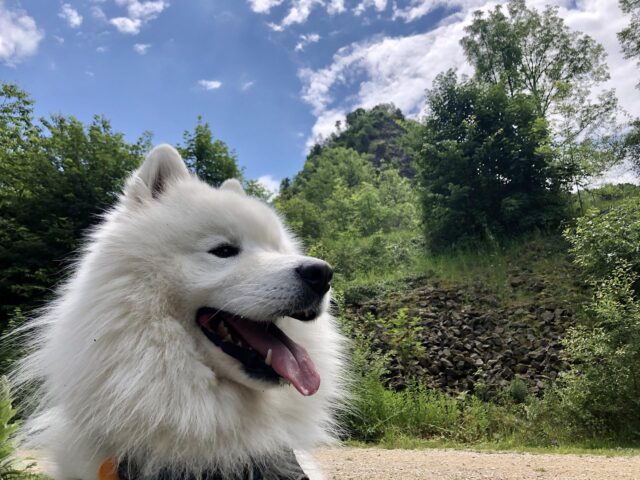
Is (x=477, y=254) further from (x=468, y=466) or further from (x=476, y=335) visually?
(x=468, y=466)

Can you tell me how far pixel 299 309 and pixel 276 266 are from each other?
18 cm

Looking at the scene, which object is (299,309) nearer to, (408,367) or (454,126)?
(408,367)

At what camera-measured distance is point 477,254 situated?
15352mm

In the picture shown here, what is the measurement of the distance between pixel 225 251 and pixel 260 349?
1.30 feet

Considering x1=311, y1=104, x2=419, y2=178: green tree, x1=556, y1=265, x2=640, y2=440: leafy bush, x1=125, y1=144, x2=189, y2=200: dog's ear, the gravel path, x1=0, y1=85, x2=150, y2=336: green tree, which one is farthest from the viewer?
x1=311, y1=104, x2=419, y2=178: green tree

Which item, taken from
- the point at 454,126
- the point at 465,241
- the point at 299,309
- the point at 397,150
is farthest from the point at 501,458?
the point at 397,150

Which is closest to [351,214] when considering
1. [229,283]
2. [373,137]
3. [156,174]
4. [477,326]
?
[477,326]

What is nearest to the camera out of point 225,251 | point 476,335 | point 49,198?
point 225,251

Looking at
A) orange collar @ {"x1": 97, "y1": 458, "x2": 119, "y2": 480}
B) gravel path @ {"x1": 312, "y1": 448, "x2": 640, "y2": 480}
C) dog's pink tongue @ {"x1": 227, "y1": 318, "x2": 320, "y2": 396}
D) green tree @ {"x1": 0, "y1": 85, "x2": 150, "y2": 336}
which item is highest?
green tree @ {"x1": 0, "y1": 85, "x2": 150, "y2": 336}

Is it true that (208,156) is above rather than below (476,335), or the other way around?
above

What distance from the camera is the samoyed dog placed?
1400 millimetres

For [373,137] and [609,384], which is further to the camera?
[373,137]

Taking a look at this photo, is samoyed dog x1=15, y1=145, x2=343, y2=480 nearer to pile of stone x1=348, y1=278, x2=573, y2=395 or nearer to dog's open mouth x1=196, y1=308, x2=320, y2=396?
dog's open mouth x1=196, y1=308, x2=320, y2=396

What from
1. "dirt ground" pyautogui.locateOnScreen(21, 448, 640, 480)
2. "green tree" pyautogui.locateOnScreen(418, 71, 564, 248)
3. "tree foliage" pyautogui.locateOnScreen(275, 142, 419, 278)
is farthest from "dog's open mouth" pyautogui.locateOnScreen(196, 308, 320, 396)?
"green tree" pyautogui.locateOnScreen(418, 71, 564, 248)
